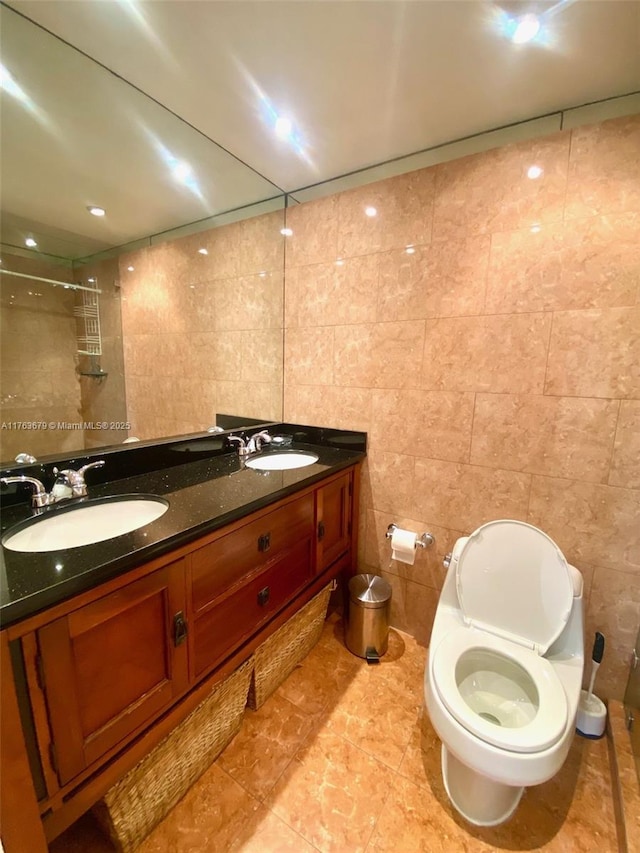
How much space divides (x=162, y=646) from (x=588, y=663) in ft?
5.68

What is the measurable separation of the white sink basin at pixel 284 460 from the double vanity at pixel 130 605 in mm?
196

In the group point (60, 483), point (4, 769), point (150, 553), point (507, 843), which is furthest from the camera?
point (60, 483)

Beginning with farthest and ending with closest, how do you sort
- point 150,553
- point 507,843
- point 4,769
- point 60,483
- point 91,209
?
point 91,209
point 60,483
point 507,843
point 150,553
point 4,769

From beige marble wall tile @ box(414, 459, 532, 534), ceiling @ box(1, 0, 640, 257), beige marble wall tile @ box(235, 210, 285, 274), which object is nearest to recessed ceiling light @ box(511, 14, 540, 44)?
ceiling @ box(1, 0, 640, 257)

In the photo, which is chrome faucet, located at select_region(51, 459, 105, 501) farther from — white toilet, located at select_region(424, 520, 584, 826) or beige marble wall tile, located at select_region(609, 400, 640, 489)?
beige marble wall tile, located at select_region(609, 400, 640, 489)

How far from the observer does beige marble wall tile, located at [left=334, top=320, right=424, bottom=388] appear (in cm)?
167

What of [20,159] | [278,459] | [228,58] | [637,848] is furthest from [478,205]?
[637,848]

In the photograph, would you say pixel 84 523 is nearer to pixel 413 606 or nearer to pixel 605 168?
pixel 413 606

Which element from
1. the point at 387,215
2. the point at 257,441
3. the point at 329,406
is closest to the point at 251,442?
the point at 257,441

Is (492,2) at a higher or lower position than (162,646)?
higher

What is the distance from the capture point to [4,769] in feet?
2.10

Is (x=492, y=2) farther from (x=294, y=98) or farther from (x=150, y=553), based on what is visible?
(x=150, y=553)

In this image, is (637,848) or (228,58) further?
(228,58)

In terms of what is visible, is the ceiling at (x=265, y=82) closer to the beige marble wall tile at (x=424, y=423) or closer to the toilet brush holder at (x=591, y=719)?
the beige marble wall tile at (x=424, y=423)
